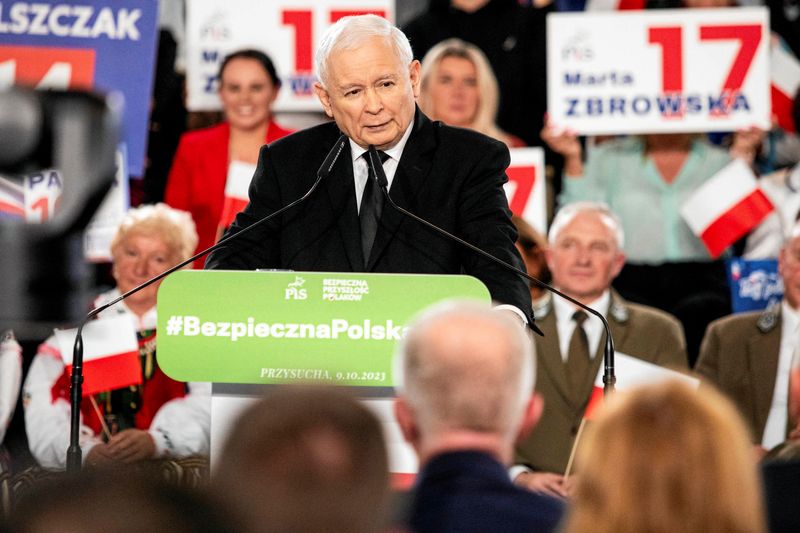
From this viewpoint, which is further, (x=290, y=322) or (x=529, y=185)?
(x=529, y=185)

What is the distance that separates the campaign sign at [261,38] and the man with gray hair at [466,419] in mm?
4192

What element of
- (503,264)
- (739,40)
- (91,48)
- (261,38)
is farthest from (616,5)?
(503,264)

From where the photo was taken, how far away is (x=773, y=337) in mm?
5297

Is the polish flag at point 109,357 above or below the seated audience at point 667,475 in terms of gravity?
below

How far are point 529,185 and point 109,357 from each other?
2.59 meters

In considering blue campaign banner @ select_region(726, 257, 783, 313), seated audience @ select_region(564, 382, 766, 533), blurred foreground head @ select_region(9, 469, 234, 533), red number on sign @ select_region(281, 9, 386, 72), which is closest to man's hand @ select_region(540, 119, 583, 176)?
blue campaign banner @ select_region(726, 257, 783, 313)

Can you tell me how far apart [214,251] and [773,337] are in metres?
2.83

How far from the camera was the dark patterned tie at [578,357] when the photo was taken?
4949 millimetres

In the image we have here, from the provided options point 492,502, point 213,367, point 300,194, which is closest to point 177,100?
point 300,194

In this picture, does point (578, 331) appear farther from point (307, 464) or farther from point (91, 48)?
point (307, 464)

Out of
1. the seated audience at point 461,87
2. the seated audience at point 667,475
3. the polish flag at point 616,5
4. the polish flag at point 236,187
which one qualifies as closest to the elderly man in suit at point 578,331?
the seated audience at point 461,87

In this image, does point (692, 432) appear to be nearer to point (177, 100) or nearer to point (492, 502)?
point (492, 502)

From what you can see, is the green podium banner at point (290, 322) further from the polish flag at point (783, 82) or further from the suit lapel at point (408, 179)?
the polish flag at point (783, 82)

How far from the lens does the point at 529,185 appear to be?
5.74 metres
